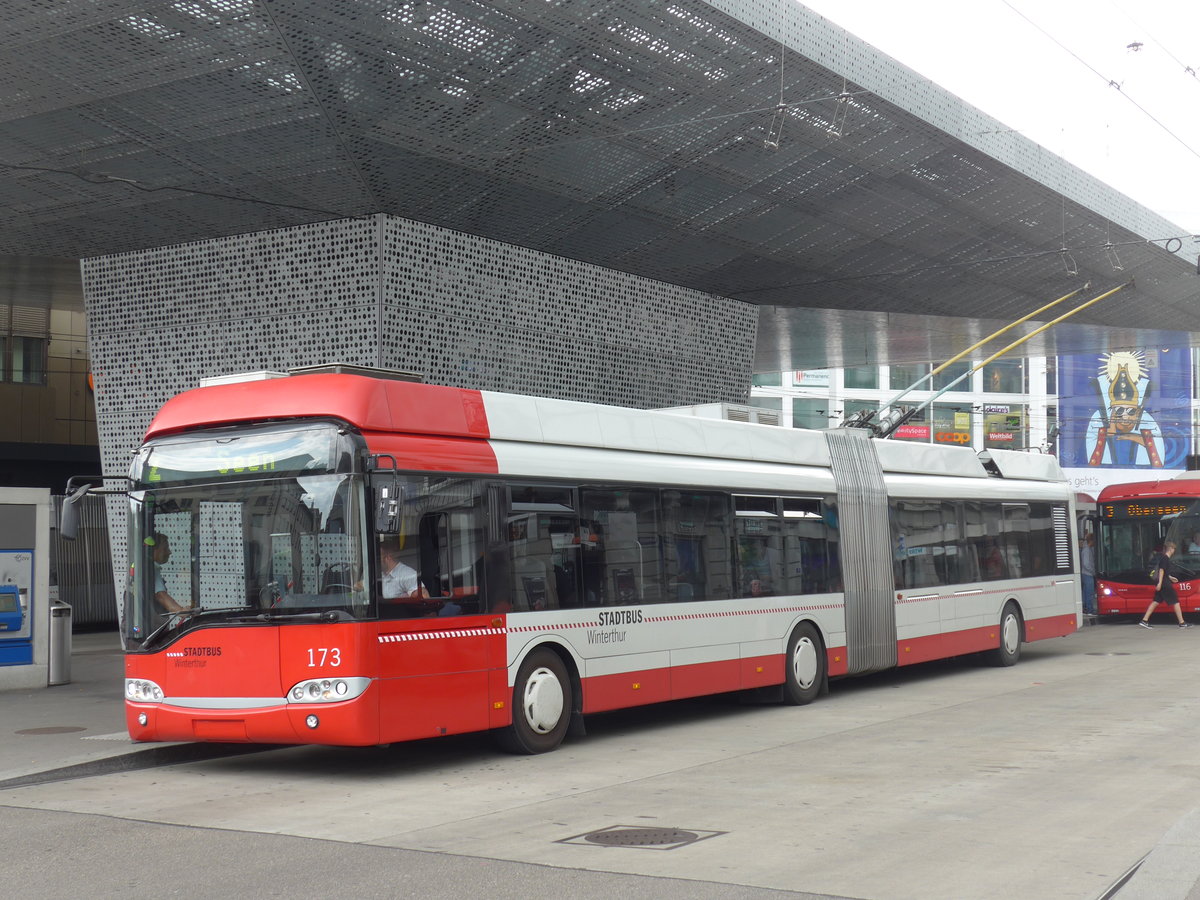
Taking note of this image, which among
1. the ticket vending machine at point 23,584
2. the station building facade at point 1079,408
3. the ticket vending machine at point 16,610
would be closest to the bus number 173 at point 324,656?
the ticket vending machine at point 23,584

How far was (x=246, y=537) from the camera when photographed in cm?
985

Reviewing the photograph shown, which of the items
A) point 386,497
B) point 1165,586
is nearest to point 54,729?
point 386,497

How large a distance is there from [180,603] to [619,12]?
641 cm

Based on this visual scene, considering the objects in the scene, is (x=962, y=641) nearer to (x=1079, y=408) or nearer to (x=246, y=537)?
(x=246, y=537)

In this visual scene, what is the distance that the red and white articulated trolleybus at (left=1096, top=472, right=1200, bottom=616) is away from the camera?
92.9 ft

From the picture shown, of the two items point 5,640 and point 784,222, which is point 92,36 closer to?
point 5,640

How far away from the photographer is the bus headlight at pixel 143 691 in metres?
10.2

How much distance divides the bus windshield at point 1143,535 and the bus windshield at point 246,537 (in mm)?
22852

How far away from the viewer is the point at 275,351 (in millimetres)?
17109

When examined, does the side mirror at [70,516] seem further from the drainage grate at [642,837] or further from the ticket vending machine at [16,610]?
the ticket vending machine at [16,610]

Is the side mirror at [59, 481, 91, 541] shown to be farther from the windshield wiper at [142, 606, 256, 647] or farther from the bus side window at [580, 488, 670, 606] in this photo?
the bus side window at [580, 488, 670, 606]

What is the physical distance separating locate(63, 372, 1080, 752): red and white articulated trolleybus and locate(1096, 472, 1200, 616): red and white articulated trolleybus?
645 inches

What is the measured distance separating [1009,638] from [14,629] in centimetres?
1289

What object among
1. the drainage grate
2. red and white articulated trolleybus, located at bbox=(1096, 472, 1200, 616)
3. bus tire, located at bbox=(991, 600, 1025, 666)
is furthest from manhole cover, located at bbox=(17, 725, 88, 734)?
red and white articulated trolleybus, located at bbox=(1096, 472, 1200, 616)
